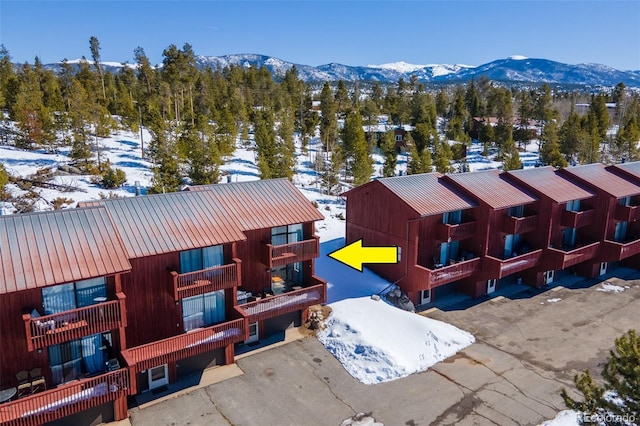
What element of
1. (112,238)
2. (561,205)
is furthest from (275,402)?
(561,205)

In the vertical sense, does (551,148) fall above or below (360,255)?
above

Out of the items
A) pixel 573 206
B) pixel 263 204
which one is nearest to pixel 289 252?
pixel 263 204

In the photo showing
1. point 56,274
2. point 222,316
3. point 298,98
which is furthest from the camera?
point 298,98

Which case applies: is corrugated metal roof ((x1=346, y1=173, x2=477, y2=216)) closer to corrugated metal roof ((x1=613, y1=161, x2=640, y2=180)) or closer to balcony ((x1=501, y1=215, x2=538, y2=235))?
balcony ((x1=501, y1=215, x2=538, y2=235))

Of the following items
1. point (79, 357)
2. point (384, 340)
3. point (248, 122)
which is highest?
point (248, 122)

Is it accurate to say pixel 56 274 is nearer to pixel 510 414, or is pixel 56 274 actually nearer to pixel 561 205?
pixel 510 414

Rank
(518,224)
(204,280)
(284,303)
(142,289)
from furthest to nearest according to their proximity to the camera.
Result: (518,224) → (284,303) → (204,280) → (142,289)

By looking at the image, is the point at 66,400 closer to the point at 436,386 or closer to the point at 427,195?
the point at 436,386

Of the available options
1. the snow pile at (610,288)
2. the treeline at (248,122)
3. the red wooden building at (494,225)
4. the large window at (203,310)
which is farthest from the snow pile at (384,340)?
Result: the treeline at (248,122)
